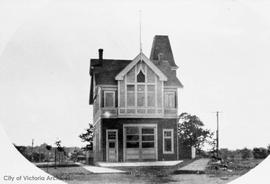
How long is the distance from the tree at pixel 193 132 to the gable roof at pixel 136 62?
0.57m

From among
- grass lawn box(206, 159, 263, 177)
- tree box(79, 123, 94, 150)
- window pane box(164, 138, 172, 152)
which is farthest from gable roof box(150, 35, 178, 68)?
grass lawn box(206, 159, 263, 177)

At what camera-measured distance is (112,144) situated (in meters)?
4.37

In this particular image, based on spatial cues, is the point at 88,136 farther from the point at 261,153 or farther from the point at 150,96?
the point at 261,153

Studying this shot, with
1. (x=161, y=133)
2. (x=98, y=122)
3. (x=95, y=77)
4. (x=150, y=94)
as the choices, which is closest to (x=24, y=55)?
(x=95, y=77)

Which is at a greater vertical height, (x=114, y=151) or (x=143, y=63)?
(x=143, y=63)

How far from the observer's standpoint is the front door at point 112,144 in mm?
4355

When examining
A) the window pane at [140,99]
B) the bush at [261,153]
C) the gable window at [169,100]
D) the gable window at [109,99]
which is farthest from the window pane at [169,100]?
the bush at [261,153]

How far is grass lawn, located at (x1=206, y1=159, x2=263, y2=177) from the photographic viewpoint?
4.70m

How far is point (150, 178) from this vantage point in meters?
4.54

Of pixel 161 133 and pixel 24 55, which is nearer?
pixel 161 133

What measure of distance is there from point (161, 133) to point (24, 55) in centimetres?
212

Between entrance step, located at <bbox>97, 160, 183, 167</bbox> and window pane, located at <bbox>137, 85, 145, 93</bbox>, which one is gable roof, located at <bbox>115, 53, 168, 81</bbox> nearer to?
window pane, located at <bbox>137, 85, 145, 93</bbox>

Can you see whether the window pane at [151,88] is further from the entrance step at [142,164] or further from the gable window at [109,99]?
the entrance step at [142,164]

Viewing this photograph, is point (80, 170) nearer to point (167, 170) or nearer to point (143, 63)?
point (167, 170)
